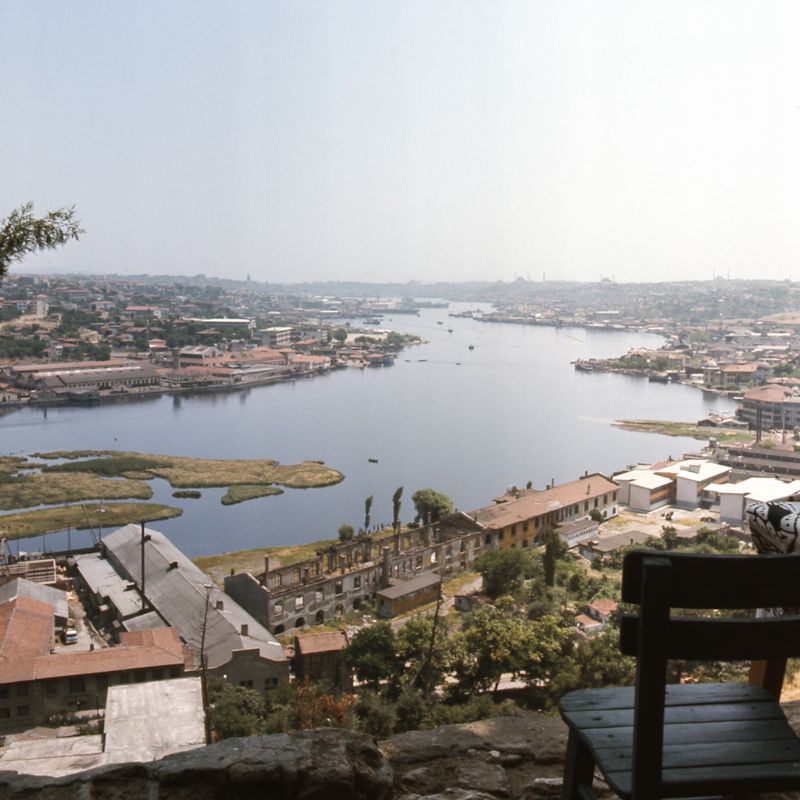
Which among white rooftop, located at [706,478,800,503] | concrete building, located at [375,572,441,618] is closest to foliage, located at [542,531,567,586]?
concrete building, located at [375,572,441,618]

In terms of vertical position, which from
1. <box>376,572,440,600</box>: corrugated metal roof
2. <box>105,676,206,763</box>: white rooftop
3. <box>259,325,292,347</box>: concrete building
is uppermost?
<box>259,325,292,347</box>: concrete building

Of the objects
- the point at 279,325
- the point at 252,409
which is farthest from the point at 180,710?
the point at 279,325

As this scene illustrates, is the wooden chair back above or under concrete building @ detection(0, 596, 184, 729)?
above

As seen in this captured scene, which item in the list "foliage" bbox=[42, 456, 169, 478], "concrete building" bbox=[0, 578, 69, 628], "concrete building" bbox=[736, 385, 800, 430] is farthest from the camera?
→ "concrete building" bbox=[736, 385, 800, 430]

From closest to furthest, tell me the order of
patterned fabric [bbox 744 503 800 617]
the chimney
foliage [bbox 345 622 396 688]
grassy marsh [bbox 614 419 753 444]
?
patterned fabric [bbox 744 503 800 617], foliage [bbox 345 622 396 688], the chimney, grassy marsh [bbox 614 419 753 444]

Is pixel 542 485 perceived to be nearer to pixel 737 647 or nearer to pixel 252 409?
pixel 252 409

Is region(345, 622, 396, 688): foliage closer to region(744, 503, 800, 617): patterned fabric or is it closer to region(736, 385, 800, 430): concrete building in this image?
region(744, 503, 800, 617): patterned fabric

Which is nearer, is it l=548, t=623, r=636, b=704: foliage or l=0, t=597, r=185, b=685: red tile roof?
l=548, t=623, r=636, b=704: foliage
